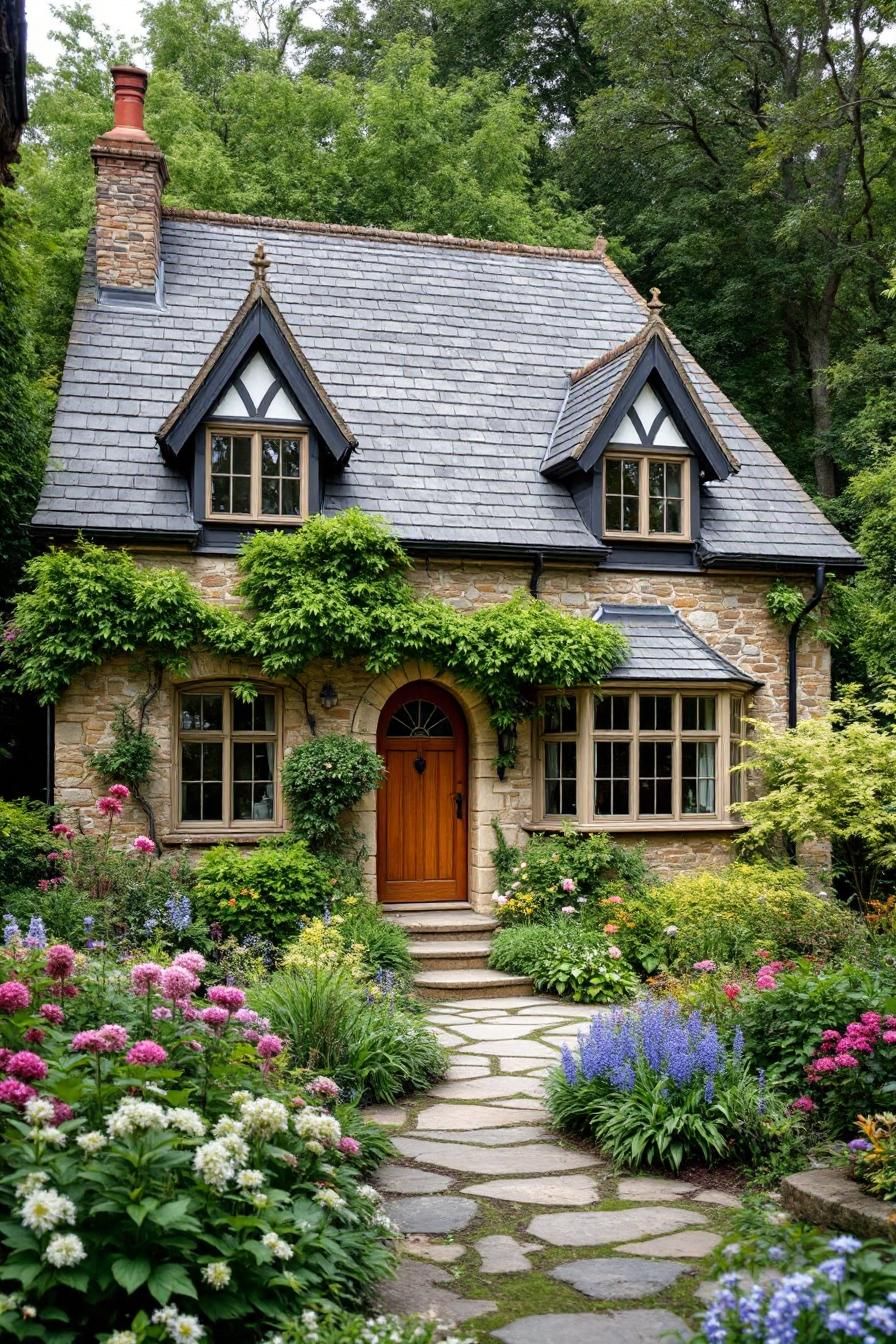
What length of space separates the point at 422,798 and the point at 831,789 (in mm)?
4410

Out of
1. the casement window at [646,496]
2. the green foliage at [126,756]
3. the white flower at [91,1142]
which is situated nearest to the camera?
the white flower at [91,1142]

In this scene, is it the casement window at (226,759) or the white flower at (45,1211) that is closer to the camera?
the white flower at (45,1211)

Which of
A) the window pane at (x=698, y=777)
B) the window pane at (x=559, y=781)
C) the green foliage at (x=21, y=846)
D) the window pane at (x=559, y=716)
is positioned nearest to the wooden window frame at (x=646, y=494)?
the window pane at (x=559, y=716)

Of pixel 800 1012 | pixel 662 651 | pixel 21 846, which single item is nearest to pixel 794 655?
pixel 662 651

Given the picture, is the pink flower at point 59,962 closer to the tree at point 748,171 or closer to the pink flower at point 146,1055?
the pink flower at point 146,1055

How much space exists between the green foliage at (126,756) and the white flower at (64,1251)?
8963 millimetres

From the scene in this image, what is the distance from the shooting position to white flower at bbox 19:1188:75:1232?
3.27 m

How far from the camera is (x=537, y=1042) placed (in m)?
9.16

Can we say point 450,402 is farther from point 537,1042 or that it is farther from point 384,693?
point 537,1042

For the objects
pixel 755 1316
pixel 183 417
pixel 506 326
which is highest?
pixel 506 326

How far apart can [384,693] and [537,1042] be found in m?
4.91

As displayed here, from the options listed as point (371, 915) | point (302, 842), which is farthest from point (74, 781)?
point (371, 915)

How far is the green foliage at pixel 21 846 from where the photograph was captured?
1102cm

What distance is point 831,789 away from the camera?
42.2 ft
